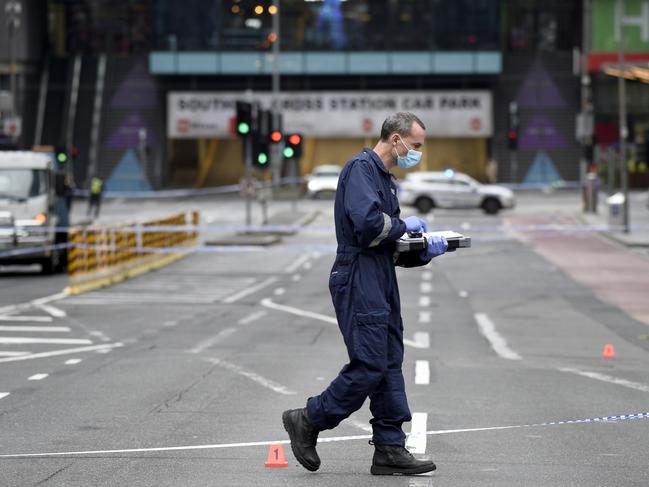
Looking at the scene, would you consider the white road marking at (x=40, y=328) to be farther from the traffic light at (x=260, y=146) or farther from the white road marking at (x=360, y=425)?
the traffic light at (x=260, y=146)

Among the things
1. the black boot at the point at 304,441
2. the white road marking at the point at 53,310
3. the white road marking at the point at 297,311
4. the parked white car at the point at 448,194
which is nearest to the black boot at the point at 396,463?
the black boot at the point at 304,441

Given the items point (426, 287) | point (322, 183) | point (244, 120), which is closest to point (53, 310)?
point (426, 287)

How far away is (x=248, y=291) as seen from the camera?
73.8 ft

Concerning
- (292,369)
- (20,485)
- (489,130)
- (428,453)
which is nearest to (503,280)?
(292,369)

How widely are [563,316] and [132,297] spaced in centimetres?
695

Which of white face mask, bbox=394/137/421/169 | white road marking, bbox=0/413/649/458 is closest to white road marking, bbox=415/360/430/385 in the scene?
white road marking, bbox=0/413/649/458

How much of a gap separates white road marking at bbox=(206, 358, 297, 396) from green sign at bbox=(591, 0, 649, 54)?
58232 millimetres

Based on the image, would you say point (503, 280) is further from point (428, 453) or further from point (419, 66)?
point (419, 66)

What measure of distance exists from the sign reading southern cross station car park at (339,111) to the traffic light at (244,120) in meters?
32.7

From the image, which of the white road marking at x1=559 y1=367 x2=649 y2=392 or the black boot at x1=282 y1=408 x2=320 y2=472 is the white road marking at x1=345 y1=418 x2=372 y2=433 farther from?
the white road marking at x1=559 y1=367 x2=649 y2=392

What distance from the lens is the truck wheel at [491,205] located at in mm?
48594

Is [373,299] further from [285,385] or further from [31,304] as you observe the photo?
[31,304]

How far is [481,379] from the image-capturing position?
38.0ft

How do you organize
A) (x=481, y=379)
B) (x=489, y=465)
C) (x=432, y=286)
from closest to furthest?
1. (x=489, y=465)
2. (x=481, y=379)
3. (x=432, y=286)
